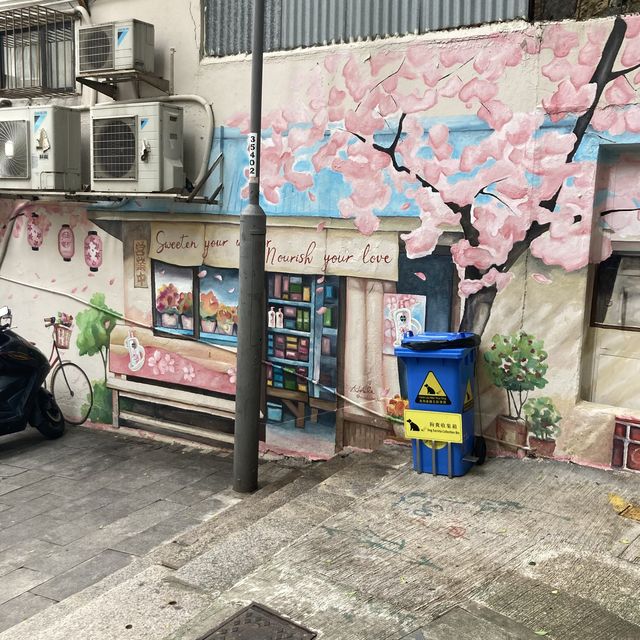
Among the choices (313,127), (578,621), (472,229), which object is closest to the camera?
(578,621)

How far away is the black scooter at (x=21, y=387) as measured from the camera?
7.66 meters

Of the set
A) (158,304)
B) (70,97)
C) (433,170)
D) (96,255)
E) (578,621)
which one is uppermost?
(70,97)

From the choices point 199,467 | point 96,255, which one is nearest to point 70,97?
point 96,255

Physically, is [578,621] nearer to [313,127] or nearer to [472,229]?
[472,229]

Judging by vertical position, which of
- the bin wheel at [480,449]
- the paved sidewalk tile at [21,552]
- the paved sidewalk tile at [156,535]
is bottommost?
the paved sidewalk tile at [21,552]

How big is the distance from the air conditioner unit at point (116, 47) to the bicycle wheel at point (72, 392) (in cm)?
360

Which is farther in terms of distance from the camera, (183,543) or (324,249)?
(324,249)

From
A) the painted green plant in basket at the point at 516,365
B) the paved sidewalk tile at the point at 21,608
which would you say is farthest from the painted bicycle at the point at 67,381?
the painted green plant in basket at the point at 516,365

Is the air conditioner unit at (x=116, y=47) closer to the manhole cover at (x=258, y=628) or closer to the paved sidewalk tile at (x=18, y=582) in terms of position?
the paved sidewalk tile at (x=18, y=582)

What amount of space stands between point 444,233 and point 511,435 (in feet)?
5.89

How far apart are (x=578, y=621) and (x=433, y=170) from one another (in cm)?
377

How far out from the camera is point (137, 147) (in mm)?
7230

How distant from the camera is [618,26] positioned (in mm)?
5195

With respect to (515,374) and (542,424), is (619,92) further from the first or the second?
(542,424)
